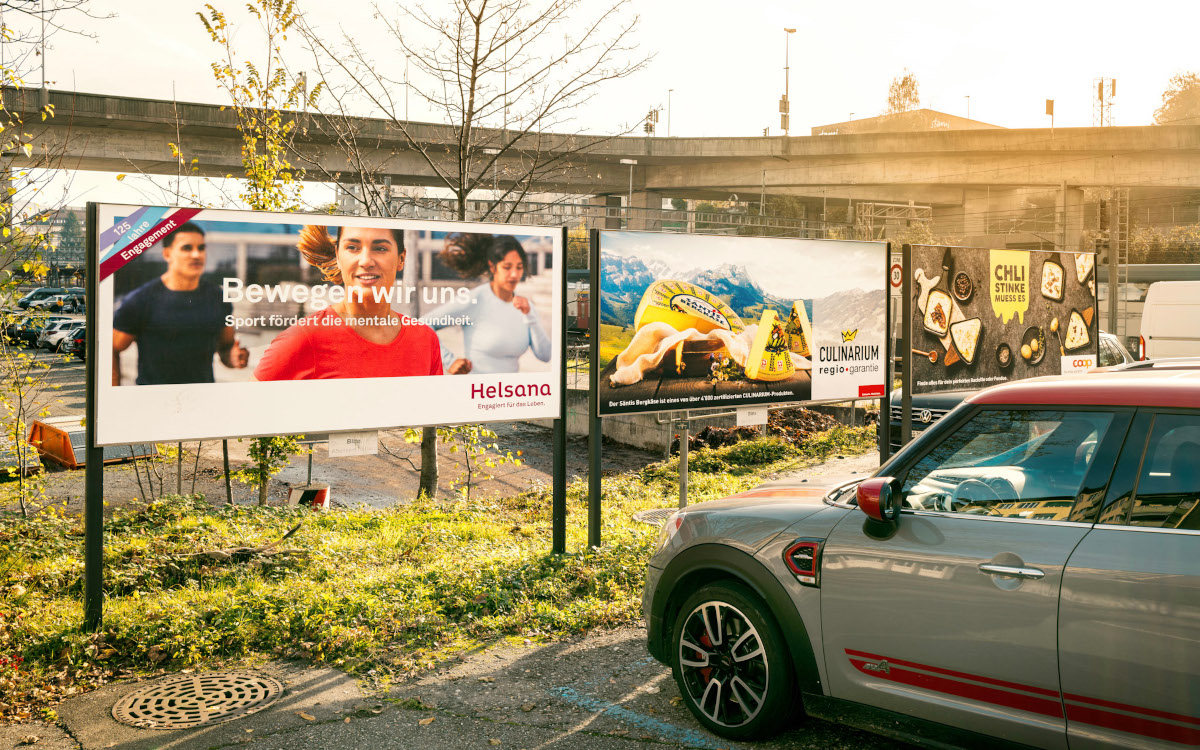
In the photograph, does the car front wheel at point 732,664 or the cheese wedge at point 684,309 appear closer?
the car front wheel at point 732,664

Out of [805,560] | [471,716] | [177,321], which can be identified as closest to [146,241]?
[177,321]

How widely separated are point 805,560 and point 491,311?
3680 mm

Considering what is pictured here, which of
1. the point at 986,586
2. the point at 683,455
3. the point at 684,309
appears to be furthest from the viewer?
the point at 683,455

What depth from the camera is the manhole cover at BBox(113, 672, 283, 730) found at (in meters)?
4.64

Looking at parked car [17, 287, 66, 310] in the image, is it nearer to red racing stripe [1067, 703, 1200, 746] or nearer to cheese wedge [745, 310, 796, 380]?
cheese wedge [745, 310, 796, 380]

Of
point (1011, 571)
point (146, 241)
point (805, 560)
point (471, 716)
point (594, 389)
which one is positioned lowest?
point (471, 716)

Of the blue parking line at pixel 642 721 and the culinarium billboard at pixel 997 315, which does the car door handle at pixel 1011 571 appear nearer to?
the blue parking line at pixel 642 721

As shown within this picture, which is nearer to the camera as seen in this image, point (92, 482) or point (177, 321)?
point (92, 482)

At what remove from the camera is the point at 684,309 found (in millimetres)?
7867

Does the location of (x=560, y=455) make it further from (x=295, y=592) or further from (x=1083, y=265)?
(x=1083, y=265)

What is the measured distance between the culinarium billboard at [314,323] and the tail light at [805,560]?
333 centimetres

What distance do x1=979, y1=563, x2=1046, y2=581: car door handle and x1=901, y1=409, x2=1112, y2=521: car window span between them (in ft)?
0.71

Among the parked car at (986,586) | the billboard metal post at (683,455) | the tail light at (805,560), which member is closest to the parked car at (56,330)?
the billboard metal post at (683,455)

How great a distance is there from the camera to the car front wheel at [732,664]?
4.21 m
